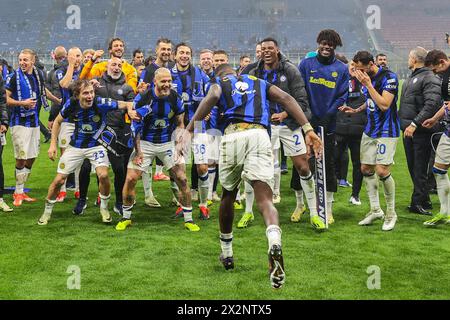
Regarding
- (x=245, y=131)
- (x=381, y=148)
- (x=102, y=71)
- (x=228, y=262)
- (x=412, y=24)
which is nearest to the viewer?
(x=245, y=131)

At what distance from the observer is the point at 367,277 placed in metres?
5.40

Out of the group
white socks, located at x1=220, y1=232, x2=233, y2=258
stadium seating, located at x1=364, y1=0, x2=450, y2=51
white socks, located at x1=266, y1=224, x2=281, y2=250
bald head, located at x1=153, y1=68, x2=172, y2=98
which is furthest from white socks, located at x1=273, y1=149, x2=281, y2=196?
stadium seating, located at x1=364, y1=0, x2=450, y2=51

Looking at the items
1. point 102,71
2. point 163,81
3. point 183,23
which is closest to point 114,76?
point 102,71

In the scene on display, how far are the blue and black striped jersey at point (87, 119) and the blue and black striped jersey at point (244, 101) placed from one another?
8.68 feet

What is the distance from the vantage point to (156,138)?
7.43m

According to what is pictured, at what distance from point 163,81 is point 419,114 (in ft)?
11.4

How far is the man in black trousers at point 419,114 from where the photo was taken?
809 centimetres

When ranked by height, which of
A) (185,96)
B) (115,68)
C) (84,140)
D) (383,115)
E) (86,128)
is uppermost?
(115,68)

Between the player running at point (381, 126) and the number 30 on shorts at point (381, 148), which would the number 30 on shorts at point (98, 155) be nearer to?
→ the player running at point (381, 126)

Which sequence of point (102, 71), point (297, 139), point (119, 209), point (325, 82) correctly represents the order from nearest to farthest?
1. point (297, 139)
2. point (325, 82)
3. point (119, 209)
4. point (102, 71)

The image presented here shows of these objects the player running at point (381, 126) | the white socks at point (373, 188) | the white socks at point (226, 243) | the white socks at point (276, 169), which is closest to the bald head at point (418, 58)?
the player running at point (381, 126)

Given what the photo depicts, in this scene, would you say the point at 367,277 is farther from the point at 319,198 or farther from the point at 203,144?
the point at 203,144

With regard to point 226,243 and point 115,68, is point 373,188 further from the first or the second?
point 115,68

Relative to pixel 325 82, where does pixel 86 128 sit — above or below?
below
